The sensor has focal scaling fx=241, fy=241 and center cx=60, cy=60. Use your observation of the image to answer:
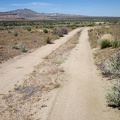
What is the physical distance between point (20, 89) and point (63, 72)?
3460mm

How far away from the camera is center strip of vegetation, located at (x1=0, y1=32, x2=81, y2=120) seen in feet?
26.0

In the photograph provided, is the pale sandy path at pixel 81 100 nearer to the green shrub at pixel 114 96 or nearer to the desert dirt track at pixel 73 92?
the desert dirt track at pixel 73 92

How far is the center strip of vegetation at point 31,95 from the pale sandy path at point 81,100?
56 cm

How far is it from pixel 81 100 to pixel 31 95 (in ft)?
6.97

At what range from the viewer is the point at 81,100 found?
880 cm

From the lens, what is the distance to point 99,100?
28.6ft

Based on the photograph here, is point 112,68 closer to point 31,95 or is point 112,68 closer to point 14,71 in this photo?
point 31,95

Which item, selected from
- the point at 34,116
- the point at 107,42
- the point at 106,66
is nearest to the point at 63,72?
the point at 106,66

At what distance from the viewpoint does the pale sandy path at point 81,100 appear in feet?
24.7

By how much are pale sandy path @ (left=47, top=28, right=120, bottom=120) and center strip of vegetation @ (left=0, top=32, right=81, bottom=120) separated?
56cm

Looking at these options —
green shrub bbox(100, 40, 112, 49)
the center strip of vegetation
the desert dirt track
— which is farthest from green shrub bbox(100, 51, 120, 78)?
green shrub bbox(100, 40, 112, 49)

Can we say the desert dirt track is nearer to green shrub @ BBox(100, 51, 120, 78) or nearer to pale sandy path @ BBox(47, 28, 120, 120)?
pale sandy path @ BBox(47, 28, 120, 120)

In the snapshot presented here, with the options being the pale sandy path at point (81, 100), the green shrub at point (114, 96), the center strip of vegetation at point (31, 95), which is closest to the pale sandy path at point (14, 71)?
the center strip of vegetation at point (31, 95)

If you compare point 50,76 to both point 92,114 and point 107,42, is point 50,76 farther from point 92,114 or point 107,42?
point 107,42
